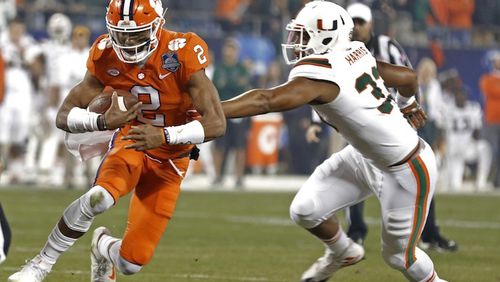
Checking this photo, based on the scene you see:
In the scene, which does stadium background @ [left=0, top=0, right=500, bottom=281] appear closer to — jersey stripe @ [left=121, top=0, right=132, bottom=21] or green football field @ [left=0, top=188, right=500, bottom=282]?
green football field @ [left=0, top=188, right=500, bottom=282]

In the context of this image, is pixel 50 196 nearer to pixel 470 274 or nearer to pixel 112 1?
pixel 470 274

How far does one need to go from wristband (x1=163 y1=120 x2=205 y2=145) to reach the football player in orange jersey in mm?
96

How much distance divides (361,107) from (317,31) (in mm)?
468

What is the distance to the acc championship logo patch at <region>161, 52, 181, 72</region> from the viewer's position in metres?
6.25

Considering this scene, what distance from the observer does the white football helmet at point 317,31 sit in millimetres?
6234

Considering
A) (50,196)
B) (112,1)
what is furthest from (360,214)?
(50,196)

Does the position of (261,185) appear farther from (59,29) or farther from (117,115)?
(117,115)

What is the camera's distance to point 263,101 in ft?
19.1

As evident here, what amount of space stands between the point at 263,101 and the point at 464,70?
13586 mm

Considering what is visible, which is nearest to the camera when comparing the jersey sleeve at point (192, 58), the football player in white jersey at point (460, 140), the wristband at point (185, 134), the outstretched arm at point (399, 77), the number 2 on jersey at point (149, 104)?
the wristband at point (185, 134)

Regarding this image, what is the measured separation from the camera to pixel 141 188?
6500 millimetres

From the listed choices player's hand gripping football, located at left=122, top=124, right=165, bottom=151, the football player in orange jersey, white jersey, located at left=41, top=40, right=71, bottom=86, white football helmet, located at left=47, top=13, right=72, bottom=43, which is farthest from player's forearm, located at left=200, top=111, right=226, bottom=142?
white football helmet, located at left=47, top=13, right=72, bottom=43

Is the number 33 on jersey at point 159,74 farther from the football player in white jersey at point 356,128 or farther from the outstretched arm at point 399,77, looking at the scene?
the outstretched arm at point 399,77

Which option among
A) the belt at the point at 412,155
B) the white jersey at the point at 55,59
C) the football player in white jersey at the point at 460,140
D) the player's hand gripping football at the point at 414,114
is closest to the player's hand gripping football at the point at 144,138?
the belt at the point at 412,155
